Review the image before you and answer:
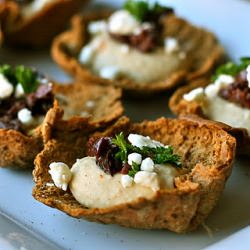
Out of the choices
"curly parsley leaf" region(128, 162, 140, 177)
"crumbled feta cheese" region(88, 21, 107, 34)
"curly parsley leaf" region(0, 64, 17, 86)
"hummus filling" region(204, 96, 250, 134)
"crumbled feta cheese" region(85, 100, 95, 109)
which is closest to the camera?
"curly parsley leaf" region(128, 162, 140, 177)

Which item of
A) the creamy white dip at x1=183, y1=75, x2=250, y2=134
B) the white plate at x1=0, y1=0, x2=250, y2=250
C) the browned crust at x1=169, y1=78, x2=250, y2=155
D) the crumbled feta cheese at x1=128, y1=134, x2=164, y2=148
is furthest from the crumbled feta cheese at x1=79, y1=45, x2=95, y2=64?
the crumbled feta cheese at x1=128, y1=134, x2=164, y2=148

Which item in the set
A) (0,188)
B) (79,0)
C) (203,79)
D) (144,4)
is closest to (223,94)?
(203,79)

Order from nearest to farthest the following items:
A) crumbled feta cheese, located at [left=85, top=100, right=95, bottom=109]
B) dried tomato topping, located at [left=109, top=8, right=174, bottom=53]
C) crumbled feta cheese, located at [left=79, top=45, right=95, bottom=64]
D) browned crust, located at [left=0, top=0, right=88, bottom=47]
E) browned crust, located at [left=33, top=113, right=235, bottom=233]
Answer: browned crust, located at [left=33, top=113, right=235, bottom=233], crumbled feta cheese, located at [left=85, top=100, right=95, bottom=109], dried tomato topping, located at [left=109, top=8, right=174, bottom=53], crumbled feta cheese, located at [left=79, top=45, right=95, bottom=64], browned crust, located at [left=0, top=0, right=88, bottom=47]

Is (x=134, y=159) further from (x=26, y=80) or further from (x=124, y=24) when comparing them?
(x=124, y=24)

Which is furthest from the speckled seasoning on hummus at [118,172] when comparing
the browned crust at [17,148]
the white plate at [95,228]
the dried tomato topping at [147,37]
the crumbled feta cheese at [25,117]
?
the dried tomato topping at [147,37]

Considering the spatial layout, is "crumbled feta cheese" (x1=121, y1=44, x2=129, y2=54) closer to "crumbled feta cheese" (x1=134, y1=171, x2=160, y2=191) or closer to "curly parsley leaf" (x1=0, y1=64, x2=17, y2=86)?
"curly parsley leaf" (x1=0, y1=64, x2=17, y2=86)
